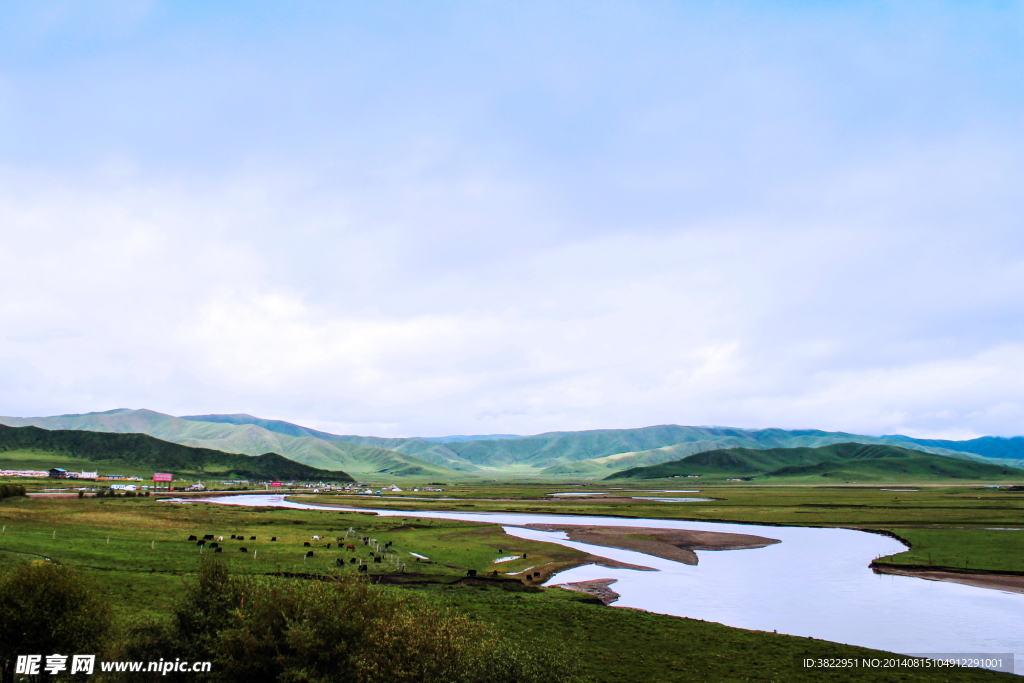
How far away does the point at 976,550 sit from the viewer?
6888 cm

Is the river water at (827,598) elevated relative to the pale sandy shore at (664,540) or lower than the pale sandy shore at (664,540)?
elevated

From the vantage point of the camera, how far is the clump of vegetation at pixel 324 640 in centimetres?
2089

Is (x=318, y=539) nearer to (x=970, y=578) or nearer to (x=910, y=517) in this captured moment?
(x=970, y=578)

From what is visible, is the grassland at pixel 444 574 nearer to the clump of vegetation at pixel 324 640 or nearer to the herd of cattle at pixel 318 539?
the herd of cattle at pixel 318 539

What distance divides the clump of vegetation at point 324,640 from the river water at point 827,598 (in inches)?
1094

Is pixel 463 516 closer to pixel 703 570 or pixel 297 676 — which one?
pixel 703 570

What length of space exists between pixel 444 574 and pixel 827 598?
34598 millimetres

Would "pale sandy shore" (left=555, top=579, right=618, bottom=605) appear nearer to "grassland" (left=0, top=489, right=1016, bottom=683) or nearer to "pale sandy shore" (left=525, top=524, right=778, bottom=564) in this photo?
"grassland" (left=0, top=489, right=1016, bottom=683)

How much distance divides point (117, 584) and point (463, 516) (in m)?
83.5

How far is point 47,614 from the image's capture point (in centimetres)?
2344

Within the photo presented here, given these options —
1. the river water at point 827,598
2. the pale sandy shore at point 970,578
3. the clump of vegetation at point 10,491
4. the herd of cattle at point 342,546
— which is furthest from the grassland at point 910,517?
the clump of vegetation at point 10,491

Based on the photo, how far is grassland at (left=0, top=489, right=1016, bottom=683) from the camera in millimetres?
31891

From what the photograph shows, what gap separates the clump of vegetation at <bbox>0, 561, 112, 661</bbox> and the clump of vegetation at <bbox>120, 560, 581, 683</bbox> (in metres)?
1.79

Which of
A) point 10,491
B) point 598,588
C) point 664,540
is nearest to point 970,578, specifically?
point 664,540
